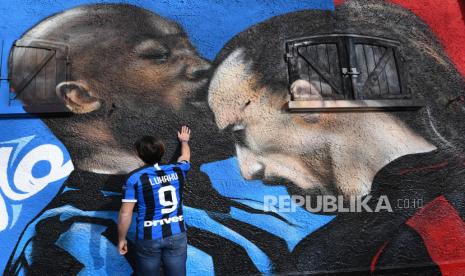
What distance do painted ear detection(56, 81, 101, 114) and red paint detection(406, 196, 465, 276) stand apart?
12.1ft

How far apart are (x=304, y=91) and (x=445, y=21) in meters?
2.06

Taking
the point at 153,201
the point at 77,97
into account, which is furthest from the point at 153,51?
the point at 153,201

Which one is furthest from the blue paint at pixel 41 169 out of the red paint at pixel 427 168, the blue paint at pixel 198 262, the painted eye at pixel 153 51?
the red paint at pixel 427 168

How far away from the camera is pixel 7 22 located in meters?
3.95

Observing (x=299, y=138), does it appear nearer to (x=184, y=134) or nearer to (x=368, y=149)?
(x=368, y=149)

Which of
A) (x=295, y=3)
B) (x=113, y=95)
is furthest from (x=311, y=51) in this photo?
(x=113, y=95)

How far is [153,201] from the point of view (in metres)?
3.09

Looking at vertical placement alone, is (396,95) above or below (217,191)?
above

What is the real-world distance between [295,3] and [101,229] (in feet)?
11.0

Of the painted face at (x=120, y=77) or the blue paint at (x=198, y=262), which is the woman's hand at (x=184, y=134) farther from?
the blue paint at (x=198, y=262)

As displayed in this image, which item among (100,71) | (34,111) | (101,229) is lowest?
(101,229)

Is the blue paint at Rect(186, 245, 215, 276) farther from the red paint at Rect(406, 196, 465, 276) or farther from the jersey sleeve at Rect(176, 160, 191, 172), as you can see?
the red paint at Rect(406, 196, 465, 276)

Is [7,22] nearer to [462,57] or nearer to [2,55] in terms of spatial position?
[2,55]

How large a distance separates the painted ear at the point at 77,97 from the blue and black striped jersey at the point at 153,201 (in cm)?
124
